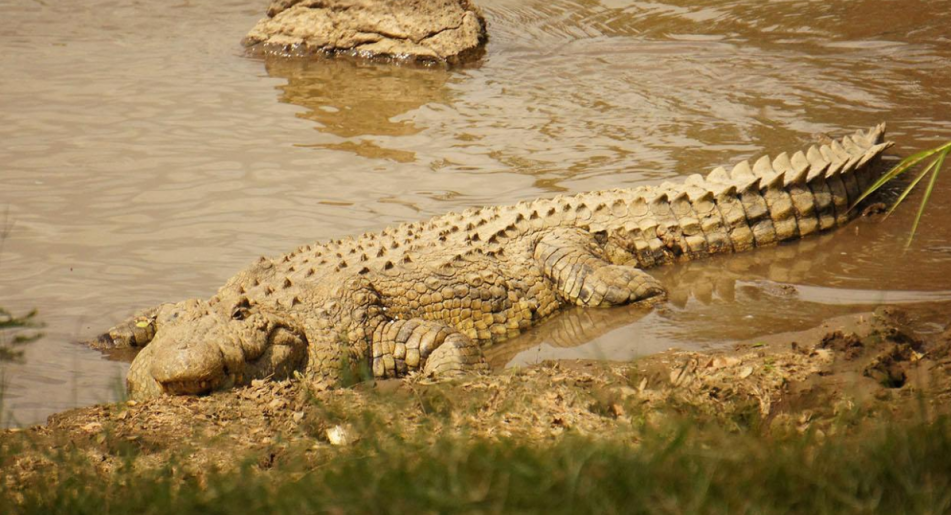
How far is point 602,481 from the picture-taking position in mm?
2453

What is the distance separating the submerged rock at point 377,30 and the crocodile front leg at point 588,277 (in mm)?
6870

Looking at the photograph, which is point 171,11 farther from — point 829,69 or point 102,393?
point 102,393

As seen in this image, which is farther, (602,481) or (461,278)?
(461,278)

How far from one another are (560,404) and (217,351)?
190 cm

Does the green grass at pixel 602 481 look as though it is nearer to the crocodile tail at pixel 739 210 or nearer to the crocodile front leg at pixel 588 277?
the crocodile front leg at pixel 588 277

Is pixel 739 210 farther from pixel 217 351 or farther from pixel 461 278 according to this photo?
pixel 217 351

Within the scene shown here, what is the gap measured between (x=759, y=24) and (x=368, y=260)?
29.5ft

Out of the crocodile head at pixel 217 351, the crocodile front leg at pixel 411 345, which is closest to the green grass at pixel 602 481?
the crocodile head at pixel 217 351

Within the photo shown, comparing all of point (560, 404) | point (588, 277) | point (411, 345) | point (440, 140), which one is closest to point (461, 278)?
point (411, 345)

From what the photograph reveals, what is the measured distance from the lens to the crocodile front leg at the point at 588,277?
239 inches

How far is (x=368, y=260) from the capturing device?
5.89 m

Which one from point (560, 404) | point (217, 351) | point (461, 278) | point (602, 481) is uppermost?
point (602, 481)

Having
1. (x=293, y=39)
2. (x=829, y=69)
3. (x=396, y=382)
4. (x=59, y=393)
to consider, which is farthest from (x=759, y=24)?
(x=59, y=393)

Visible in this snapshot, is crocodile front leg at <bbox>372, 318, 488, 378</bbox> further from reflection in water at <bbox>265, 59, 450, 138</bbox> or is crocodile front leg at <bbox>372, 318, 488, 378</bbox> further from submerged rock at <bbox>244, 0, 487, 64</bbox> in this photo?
submerged rock at <bbox>244, 0, 487, 64</bbox>
